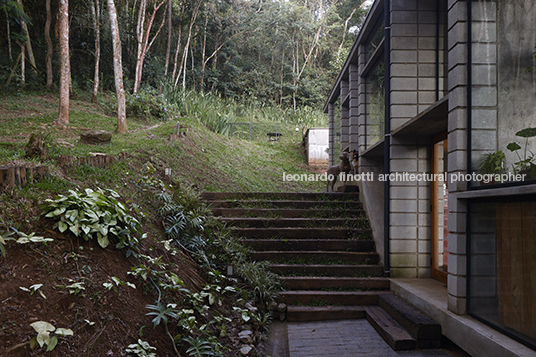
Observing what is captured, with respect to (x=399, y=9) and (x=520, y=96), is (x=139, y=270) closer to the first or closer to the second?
(x=520, y=96)

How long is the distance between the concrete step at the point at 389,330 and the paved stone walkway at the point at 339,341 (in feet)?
0.19

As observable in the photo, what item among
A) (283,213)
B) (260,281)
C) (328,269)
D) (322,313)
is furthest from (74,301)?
(283,213)

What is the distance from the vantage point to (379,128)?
6.66m

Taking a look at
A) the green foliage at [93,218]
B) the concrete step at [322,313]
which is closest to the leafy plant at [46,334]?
the green foliage at [93,218]

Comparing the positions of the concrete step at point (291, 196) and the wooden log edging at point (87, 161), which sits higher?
the wooden log edging at point (87, 161)

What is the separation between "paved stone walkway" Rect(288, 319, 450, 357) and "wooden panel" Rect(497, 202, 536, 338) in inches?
44.0

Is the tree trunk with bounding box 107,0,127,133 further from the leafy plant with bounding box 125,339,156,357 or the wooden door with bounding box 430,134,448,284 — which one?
the leafy plant with bounding box 125,339,156,357

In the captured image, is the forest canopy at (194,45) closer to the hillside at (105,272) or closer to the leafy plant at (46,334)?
the hillside at (105,272)

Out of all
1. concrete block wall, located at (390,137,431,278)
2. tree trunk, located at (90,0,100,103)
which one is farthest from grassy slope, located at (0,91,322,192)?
concrete block wall, located at (390,137,431,278)

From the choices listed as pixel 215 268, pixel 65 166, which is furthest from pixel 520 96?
pixel 65 166

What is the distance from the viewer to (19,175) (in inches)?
142

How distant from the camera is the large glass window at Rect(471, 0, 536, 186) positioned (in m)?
2.90

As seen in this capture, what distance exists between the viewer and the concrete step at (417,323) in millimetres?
3883

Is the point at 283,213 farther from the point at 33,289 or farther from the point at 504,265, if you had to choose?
the point at 33,289
